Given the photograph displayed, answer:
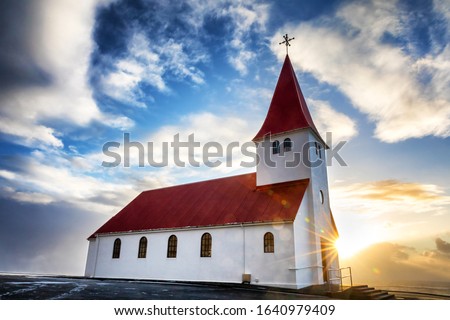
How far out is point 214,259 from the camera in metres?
18.5

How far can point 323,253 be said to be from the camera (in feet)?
63.1

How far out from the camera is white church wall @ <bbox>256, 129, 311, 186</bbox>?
64.5ft

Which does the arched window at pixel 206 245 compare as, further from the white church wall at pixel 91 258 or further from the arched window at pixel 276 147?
the white church wall at pixel 91 258

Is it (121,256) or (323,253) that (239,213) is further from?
(121,256)

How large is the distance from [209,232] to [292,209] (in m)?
5.41

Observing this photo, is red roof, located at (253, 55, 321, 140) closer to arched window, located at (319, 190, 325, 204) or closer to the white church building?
the white church building

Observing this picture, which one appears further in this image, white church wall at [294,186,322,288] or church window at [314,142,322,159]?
church window at [314,142,322,159]

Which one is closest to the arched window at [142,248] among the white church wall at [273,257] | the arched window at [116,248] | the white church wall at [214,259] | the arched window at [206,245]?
the white church wall at [214,259]

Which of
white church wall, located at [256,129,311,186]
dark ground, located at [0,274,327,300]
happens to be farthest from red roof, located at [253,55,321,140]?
dark ground, located at [0,274,327,300]

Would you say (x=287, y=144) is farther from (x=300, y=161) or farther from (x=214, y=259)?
(x=214, y=259)

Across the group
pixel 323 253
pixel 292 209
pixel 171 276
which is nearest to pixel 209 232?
pixel 171 276

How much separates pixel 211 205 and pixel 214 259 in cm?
410

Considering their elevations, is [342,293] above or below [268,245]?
below

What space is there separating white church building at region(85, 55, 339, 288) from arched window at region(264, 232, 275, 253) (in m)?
0.05
